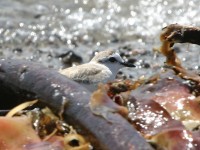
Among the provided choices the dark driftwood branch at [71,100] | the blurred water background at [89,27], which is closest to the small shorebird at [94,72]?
the blurred water background at [89,27]

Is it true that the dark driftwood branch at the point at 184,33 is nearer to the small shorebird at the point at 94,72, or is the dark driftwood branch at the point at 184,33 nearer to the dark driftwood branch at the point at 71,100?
the dark driftwood branch at the point at 71,100

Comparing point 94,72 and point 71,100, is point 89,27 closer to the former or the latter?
point 94,72

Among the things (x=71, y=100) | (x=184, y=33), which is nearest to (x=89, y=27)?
(x=184, y=33)

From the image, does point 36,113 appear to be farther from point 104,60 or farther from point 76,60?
point 76,60

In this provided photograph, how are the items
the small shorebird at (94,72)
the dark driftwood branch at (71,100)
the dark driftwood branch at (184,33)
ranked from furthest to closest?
1. the small shorebird at (94,72)
2. the dark driftwood branch at (184,33)
3. the dark driftwood branch at (71,100)

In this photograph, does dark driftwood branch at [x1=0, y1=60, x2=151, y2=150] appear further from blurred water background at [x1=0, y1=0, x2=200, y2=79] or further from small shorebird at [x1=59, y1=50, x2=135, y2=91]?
blurred water background at [x1=0, y1=0, x2=200, y2=79]

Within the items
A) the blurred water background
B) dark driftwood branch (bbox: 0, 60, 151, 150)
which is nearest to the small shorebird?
the blurred water background
